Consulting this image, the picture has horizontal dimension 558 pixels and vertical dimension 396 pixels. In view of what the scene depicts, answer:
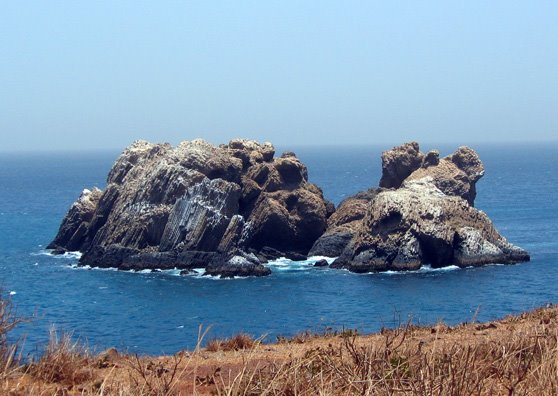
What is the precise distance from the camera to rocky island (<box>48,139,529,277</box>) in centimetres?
5703

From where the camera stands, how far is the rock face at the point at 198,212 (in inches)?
2339

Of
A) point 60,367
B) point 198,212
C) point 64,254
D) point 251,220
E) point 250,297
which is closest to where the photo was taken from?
point 60,367

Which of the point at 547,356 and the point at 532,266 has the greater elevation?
the point at 547,356

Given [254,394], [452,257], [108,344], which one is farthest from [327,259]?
[254,394]

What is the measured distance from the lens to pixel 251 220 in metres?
62.4

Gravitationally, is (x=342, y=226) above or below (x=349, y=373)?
below

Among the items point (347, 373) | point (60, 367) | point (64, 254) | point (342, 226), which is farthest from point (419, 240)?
point (347, 373)

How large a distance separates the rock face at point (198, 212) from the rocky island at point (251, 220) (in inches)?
3.1

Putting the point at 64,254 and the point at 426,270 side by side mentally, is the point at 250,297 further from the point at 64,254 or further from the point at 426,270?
the point at 64,254

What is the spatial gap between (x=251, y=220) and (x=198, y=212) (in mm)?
4474

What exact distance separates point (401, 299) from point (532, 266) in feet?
45.5

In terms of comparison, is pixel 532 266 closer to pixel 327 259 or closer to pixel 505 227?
pixel 327 259

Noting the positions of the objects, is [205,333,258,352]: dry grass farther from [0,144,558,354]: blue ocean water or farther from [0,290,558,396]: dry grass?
[0,144,558,354]: blue ocean water

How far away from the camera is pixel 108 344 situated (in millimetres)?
35344
